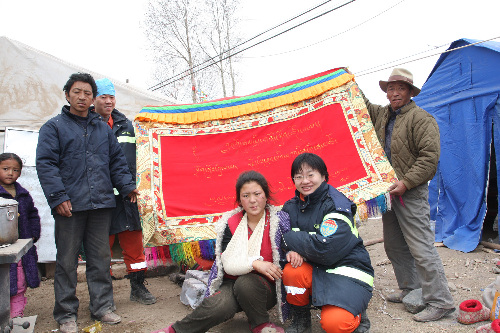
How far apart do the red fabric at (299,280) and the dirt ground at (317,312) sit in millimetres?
452

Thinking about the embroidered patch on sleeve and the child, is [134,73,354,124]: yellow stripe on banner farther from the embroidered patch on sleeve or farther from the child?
the embroidered patch on sleeve

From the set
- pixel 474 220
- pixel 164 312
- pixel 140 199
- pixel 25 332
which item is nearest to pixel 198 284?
pixel 164 312

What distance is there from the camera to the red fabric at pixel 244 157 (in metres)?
3.31

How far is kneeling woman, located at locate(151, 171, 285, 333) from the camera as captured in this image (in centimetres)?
240

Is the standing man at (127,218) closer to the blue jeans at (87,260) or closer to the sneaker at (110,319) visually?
the blue jeans at (87,260)

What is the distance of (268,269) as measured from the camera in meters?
2.44

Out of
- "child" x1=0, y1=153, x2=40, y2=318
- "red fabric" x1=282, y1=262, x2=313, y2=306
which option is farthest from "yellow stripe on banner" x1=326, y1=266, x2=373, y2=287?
"child" x1=0, y1=153, x2=40, y2=318

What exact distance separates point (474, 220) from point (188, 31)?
51.4 ft

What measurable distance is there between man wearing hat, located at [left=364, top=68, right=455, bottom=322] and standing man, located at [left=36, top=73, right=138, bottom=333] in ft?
7.30

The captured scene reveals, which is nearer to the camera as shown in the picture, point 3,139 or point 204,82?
point 3,139

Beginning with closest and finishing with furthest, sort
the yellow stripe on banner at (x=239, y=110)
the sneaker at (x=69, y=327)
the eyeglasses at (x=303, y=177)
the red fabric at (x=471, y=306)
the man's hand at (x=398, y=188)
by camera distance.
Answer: the eyeglasses at (x=303, y=177) → the red fabric at (x=471, y=306) → the sneaker at (x=69, y=327) → the man's hand at (x=398, y=188) → the yellow stripe on banner at (x=239, y=110)

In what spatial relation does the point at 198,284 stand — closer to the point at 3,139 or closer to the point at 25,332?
the point at 25,332

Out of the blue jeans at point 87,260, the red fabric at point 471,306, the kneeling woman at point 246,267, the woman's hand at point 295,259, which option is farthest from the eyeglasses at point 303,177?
the blue jeans at point 87,260

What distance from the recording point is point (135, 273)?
3523mm
